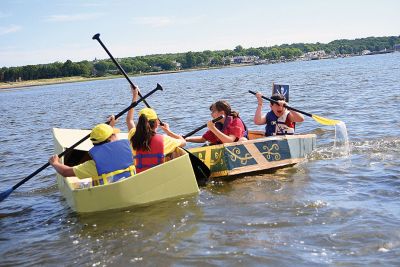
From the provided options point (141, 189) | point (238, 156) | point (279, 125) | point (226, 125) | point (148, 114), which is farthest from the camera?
point (279, 125)

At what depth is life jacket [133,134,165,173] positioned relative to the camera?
231 inches

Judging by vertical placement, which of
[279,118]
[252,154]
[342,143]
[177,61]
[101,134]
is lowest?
[342,143]

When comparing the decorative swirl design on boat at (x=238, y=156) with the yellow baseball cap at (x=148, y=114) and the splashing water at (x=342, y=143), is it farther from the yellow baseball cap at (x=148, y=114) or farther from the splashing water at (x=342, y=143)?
the splashing water at (x=342, y=143)

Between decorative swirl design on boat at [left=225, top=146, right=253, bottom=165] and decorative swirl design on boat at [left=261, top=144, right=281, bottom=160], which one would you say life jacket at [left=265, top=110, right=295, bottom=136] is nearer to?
decorative swirl design on boat at [left=261, top=144, right=281, bottom=160]

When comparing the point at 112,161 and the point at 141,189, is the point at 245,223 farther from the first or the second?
the point at 112,161

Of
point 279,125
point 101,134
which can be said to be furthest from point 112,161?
point 279,125

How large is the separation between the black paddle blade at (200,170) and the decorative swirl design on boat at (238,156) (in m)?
0.39

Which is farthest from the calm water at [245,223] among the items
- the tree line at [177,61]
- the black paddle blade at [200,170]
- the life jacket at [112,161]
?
the tree line at [177,61]

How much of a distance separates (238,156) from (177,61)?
456 feet

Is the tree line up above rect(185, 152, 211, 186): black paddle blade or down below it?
above

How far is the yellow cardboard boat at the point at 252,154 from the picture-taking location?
22.4ft

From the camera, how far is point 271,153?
23.9ft

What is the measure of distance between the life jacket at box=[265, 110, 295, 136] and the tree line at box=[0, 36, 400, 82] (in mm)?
96680

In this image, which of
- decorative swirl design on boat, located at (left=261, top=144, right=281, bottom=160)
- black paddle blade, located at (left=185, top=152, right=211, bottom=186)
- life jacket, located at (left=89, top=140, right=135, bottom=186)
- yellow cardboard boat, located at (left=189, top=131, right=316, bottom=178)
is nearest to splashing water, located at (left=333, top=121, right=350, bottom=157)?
yellow cardboard boat, located at (left=189, top=131, right=316, bottom=178)
